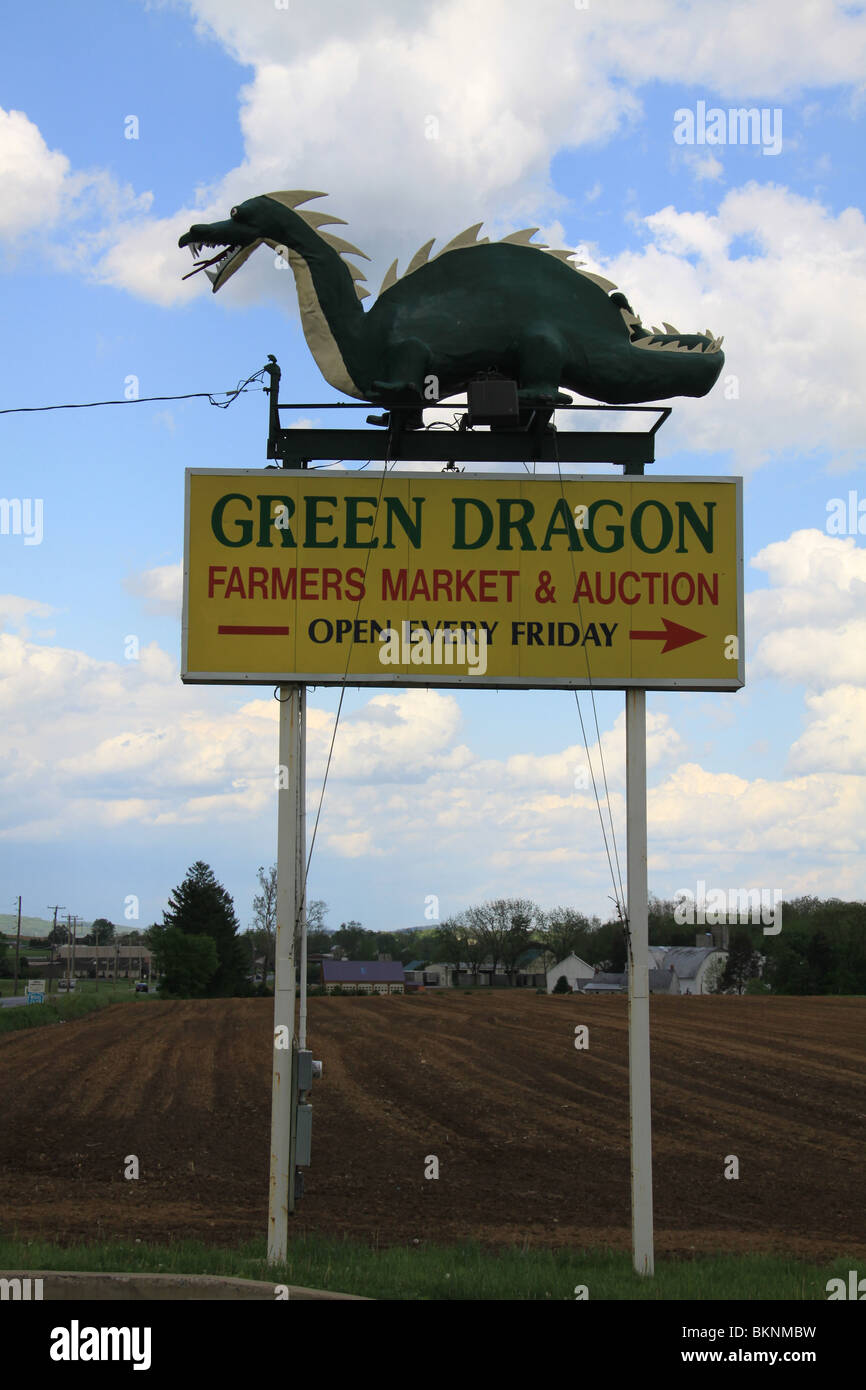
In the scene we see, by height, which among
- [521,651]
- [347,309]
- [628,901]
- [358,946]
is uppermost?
[347,309]

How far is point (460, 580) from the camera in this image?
10.1 meters

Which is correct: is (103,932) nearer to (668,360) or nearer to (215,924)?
(215,924)

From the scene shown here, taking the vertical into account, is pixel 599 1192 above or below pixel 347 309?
below

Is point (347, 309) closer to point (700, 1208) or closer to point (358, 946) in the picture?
point (700, 1208)

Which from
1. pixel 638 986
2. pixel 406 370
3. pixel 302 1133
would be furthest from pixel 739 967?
pixel 406 370

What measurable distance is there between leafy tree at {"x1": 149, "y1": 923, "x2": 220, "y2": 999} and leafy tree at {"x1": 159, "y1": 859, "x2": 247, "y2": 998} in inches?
70.9

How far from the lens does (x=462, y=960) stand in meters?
84.5

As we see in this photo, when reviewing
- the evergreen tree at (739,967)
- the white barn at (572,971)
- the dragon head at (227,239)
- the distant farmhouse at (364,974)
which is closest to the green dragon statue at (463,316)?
the dragon head at (227,239)

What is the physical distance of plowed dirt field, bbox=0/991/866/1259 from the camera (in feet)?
42.4

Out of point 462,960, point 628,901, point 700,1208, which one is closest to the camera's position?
point 628,901

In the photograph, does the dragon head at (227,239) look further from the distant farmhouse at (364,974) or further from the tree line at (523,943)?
the distant farmhouse at (364,974)
